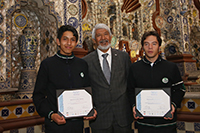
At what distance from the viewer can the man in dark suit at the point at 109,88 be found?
1.74 m

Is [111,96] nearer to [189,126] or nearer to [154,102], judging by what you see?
[154,102]

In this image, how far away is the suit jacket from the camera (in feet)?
5.73

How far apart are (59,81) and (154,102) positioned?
0.85 meters

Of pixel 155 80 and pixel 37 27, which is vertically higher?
pixel 37 27

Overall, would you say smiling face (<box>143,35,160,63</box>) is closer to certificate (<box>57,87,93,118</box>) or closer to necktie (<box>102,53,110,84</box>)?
necktie (<box>102,53,110,84</box>)

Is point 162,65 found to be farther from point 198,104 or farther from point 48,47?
point 48,47

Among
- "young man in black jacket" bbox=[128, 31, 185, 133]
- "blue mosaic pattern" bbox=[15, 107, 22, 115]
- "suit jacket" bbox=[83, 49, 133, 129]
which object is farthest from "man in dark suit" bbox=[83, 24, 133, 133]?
"blue mosaic pattern" bbox=[15, 107, 22, 115]

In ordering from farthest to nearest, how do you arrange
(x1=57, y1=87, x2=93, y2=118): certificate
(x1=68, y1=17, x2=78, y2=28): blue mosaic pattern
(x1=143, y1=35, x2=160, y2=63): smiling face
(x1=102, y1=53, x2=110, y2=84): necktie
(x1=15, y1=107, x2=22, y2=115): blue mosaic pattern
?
(x1=68, y1=17, x2=78, y2=28): blue mosaic pattern, (x1=15, y1=107, x2=22, y2=115): blue mosaic pattern, (x1=102, y1=53, x2=110, y2=84): necktie, (x1=143, y1=35, x2=160, y2=63): smiling face, (x1=57, y1=87, x2=93, y2=118): certificate

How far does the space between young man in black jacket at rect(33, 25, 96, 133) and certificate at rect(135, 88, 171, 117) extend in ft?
1.51

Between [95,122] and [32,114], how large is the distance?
1.25 metres

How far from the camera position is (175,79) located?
64.9 inches

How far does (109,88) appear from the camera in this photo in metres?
1.79

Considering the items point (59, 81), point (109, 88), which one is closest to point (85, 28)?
point (109, 88)

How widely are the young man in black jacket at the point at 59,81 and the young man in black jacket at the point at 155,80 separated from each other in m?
0.50
